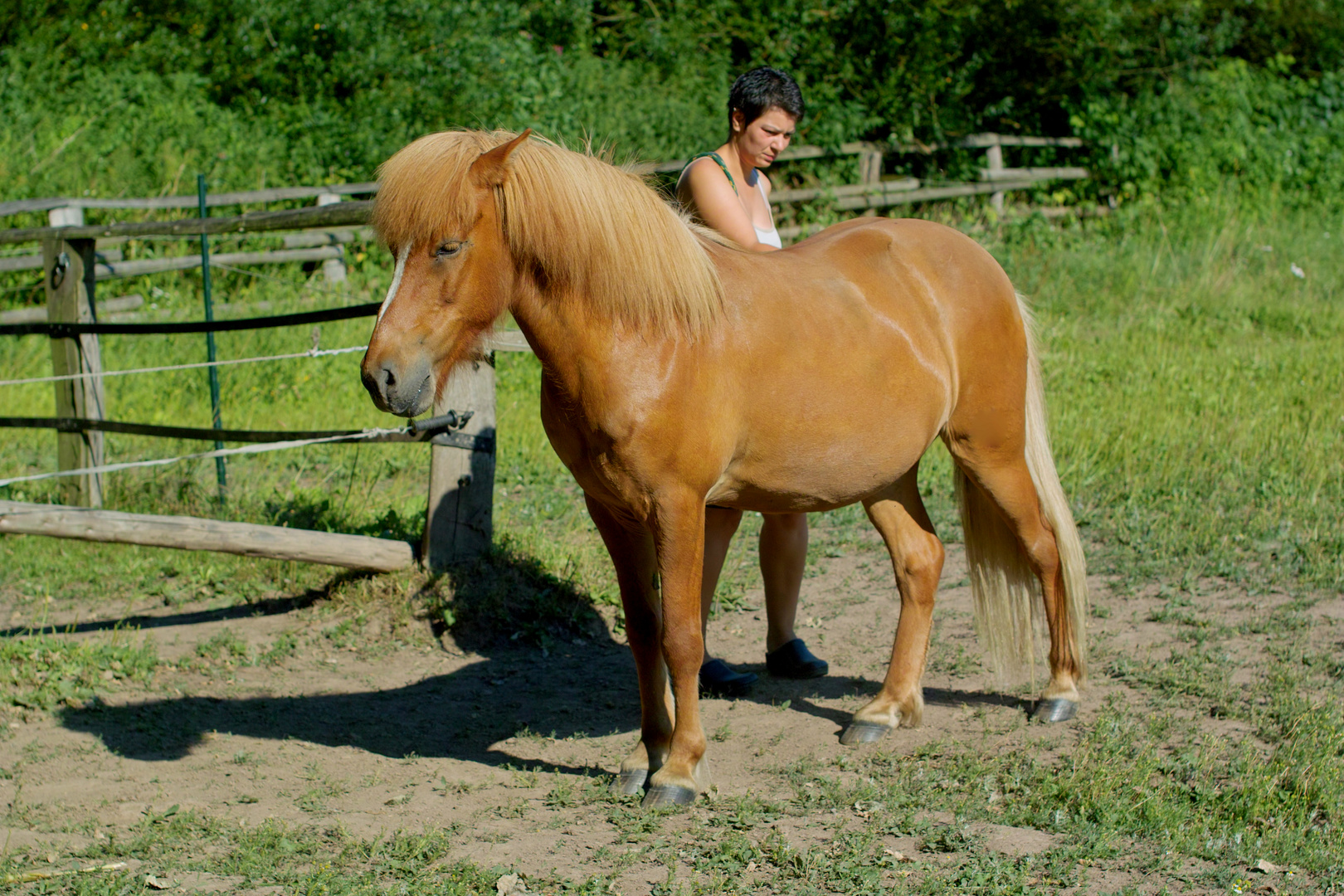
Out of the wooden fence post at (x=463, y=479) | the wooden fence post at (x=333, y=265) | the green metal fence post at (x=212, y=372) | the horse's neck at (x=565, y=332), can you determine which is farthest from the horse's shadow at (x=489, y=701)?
the wooden fence post at (x=333, y=265)

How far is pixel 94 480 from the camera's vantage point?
566 cm

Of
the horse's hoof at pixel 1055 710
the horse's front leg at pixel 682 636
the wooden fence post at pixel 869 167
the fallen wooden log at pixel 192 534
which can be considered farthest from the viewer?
the wooden fence post at pixel 869 167

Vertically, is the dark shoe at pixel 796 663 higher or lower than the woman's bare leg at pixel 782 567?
lower

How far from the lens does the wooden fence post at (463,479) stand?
4.52 meters

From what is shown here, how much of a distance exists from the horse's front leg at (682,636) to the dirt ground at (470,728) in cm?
11

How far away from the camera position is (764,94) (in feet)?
12.2

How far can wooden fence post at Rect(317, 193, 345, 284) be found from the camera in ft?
32.8

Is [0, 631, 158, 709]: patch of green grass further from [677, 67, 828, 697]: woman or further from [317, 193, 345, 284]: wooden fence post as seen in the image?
[317, 193, 345, 284]: wooden fence post

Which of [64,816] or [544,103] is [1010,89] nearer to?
[544,103]

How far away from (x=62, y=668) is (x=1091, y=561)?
440cm

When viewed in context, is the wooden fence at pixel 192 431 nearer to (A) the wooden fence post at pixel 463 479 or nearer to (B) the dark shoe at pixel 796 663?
(A) the wooden fence post at pixel 463 479

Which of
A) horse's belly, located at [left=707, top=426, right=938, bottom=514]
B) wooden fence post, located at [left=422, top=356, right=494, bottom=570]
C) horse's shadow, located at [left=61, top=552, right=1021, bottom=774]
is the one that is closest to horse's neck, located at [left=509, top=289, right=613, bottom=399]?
horse's belly, located at [left=707, top=426, right=938, bottom=514]

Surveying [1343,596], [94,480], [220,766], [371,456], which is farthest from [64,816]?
[1343,596]

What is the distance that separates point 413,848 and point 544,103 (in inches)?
380
